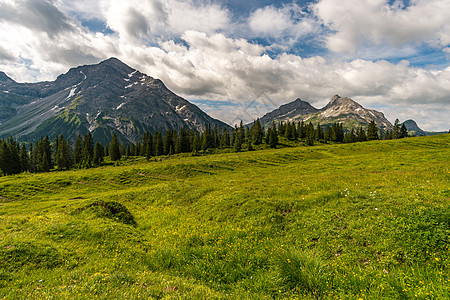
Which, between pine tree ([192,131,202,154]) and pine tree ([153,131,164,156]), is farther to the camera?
pine tree ([153,131,164,156])

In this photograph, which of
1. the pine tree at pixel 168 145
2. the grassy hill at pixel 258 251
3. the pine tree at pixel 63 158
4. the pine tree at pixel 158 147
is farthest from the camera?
the pine tree at pixel 158 147

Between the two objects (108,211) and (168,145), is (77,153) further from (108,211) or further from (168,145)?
(108,211)

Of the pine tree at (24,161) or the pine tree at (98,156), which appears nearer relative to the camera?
the pine tree at (24,161)

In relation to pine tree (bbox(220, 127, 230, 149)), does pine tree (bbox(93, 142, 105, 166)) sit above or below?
below

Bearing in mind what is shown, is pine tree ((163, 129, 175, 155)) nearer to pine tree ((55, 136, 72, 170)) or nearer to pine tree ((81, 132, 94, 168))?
pine tree ((81, 132, 94, 168))

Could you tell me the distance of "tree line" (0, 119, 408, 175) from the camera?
306 feet

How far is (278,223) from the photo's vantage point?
12516 millimetres

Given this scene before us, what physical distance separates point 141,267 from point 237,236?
17.6ft

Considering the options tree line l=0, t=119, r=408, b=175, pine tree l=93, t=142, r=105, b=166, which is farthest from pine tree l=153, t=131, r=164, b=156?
pine tree l=93, t=142, r=105, b=166

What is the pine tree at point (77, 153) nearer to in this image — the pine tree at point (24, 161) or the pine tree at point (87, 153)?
the pine tree at point (87, 153)

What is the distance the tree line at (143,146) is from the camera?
93.4 meters

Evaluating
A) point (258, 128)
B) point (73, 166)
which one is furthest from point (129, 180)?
point (258, 128)

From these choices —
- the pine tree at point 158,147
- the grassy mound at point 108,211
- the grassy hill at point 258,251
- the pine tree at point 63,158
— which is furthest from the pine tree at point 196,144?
the grassy hill at point 258,251

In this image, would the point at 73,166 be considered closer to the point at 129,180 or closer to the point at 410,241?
the point at 129,180
